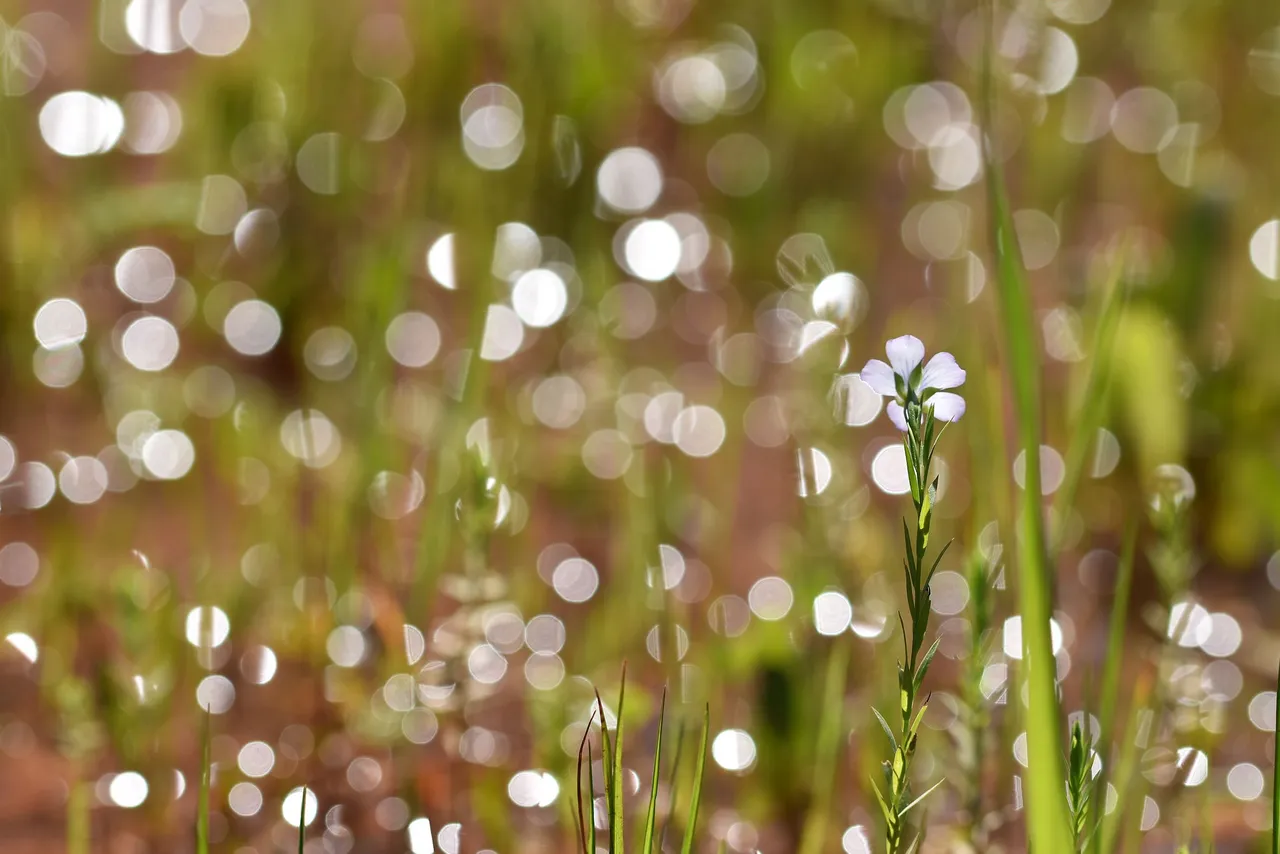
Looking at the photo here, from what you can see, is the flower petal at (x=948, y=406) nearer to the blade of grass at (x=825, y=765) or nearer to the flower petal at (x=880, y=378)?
the flower petal at (x=880, y=378)

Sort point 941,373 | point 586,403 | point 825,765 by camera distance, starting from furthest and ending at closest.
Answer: point 586,403
point 825,765
point 941,373

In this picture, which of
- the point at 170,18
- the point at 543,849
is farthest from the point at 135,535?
the point at 170,18

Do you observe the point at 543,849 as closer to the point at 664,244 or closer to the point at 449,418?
the point at 449,418

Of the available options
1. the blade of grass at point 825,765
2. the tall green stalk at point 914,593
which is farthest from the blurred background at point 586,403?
the tall green stalk at point 914,593

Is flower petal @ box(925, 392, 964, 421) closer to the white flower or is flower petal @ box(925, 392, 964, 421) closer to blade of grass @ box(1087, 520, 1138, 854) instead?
the white flower

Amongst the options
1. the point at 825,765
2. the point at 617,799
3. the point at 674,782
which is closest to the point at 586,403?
the point at 825,765

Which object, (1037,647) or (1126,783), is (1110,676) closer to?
(1126,783)

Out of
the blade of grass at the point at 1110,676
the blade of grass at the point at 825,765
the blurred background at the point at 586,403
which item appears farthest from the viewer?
the blurred background at the point at 586,403

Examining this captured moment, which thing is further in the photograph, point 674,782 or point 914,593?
point 674,782
